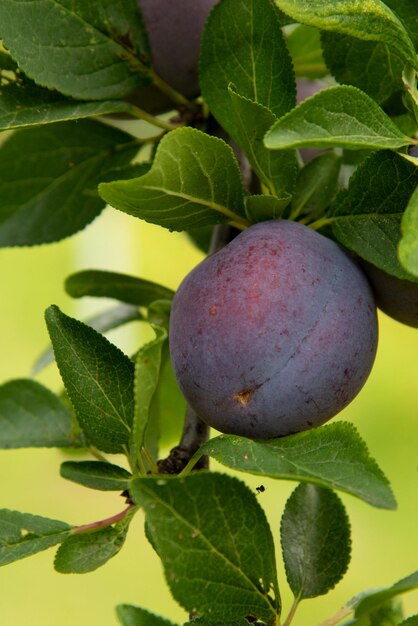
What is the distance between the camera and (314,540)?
0.75 m

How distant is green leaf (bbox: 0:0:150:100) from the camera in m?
0.77

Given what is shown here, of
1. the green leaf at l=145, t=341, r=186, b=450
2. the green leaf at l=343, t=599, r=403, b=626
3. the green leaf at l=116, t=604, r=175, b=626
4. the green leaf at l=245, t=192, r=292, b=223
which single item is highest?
the green leaf at l=245, t=192, r=292, b=223

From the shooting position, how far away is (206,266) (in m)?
0.71

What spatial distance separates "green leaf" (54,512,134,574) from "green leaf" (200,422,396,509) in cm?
11

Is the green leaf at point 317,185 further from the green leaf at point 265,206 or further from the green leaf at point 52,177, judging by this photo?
the green leaf at point 52,177

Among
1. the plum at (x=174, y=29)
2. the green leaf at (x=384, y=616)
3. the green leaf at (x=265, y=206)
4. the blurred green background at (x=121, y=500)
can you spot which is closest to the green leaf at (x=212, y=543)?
the green leaf at (x=384, y=616)

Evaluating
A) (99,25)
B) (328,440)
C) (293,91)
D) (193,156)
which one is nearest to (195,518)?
(328,440)

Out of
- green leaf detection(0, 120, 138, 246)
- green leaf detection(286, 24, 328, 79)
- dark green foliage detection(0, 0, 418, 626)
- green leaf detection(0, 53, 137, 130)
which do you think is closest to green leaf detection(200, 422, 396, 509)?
dark green foliage detection(0, 0, 418, 626)

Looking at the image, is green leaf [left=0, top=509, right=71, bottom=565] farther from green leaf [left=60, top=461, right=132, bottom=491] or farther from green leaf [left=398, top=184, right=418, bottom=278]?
green leaf [left=398, top=184, right=418, bottom=278]

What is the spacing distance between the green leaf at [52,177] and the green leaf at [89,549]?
0.38m

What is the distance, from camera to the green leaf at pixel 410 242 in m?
0.56

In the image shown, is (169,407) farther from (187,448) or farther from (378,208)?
(378,208)

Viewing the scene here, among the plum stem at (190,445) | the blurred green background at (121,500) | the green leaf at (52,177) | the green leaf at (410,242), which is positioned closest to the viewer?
the green leaf at (410,242)

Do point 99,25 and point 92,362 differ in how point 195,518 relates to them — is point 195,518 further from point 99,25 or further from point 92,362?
point 99,25
